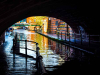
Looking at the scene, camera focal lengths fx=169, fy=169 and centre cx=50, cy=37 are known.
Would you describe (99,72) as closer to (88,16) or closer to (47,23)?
(88,16)

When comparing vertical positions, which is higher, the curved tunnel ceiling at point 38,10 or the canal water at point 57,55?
the curved tunnel ceiling at point 38,10

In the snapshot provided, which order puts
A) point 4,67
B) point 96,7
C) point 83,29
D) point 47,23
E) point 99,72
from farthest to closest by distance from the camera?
1. point 47,23
2. point 83,29
3. point 96,7
4. point 4,67
5. point 99,72

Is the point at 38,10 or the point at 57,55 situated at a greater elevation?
the point at 38,10

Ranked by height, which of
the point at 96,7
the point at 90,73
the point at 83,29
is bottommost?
the point at 90,73

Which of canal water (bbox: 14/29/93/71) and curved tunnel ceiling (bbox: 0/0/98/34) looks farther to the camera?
canal water (bbox: 14/29/93/71)

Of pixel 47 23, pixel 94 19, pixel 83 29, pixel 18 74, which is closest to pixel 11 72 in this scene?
pixel 18 74

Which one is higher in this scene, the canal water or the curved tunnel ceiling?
the curved tunnel ceiling

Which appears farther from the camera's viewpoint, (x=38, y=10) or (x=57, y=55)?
(x=38, y=10)

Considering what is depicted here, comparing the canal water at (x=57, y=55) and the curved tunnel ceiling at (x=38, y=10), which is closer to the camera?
the curved tunnel ceiling at (x=38, y=10)

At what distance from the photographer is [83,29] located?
23.9 meters

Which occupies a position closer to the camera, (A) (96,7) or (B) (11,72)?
(B) (11,72)

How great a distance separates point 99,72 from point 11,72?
11.9 ft

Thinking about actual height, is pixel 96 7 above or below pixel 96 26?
above

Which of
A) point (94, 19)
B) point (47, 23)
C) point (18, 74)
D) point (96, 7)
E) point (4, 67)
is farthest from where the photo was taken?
point (47, 23)
